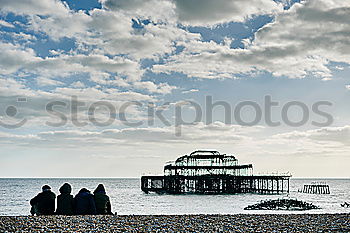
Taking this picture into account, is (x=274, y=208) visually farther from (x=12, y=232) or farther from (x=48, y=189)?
(x=12, y=232)

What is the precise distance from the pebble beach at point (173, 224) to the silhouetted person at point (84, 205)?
4.71 feet

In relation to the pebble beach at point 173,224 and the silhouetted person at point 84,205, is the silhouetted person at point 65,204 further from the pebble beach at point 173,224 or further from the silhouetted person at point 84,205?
the pebble beach at point 173,224

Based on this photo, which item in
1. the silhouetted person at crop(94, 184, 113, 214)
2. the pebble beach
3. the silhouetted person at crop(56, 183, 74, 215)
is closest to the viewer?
the pebble beach

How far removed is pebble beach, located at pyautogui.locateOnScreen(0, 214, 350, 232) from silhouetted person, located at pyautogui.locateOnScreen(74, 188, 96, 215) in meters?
1.44

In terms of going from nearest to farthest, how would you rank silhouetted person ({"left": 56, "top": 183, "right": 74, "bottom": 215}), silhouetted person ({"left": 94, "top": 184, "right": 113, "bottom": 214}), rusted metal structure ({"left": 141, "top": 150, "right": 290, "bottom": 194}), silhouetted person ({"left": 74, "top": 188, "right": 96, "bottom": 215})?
silhouetted person ({"left": 56, "top": 183, "right": 74, "bottom": 215}) < silhouetted person ({"left": 74, "top": 188, "right": 96, "bottom": 215}) < silhouetted person ({"left": 94, "top": 184, "right": 113, "bottom": 214}) < rusted metal structure ({"left": 141, "top": 150, "right": 290, "bottom": 194})

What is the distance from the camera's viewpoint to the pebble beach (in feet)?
44.1

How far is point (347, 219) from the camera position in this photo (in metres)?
16.8

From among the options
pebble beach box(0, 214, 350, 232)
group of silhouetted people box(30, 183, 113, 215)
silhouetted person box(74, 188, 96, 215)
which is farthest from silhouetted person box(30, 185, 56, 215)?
pebble beach box(0, 214, 350, 232)

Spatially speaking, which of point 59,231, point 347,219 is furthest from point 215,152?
point 59,231

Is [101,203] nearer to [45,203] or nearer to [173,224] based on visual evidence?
[45,203]

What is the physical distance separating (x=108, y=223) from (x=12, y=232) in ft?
9.84

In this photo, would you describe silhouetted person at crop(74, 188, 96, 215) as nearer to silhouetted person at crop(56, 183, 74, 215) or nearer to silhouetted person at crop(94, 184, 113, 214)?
silhouetted person at crop(56, 183, 74, 215)

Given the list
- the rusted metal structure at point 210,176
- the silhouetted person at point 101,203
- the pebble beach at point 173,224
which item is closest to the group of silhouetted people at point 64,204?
the silhouetted person at point 101,203

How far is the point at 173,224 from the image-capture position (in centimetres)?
1464
